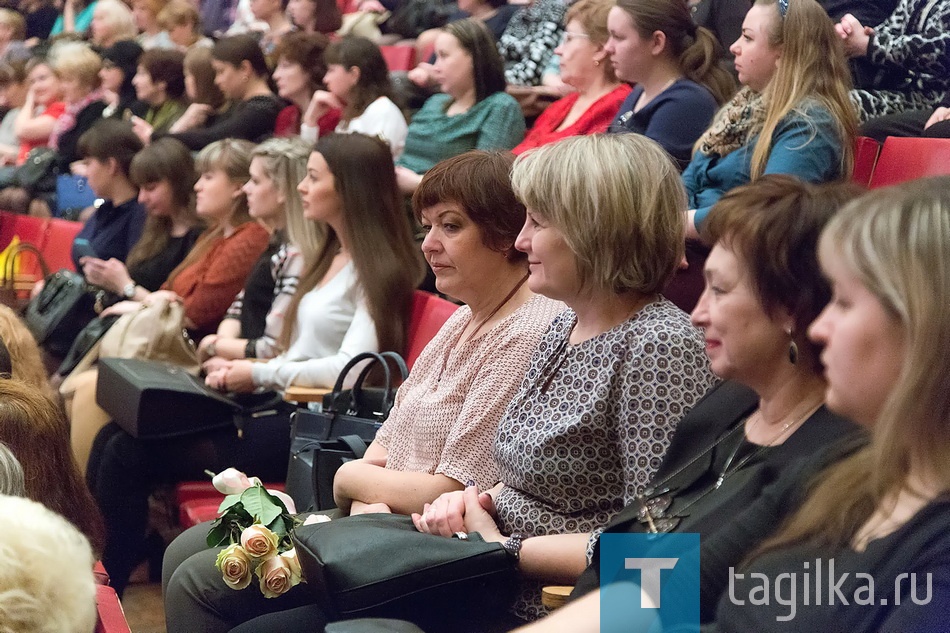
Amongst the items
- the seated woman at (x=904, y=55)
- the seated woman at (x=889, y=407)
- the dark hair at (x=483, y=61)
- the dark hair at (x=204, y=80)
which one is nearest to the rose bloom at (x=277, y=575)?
the seated woman at (x=889, y=407)

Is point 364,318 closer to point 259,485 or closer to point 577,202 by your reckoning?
point 259,485

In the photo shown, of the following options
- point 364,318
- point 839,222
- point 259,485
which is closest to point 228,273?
point 364,318

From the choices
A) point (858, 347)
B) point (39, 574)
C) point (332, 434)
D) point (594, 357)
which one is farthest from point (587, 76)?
point (39, 574)

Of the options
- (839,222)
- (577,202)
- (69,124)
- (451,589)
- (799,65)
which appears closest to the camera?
(839,222)

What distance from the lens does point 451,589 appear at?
1.85m

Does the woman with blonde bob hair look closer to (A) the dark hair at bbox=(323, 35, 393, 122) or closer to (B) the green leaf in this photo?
(B) the green leaf

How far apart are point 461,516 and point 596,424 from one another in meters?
0.32

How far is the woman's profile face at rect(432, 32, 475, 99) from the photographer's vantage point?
179 inches

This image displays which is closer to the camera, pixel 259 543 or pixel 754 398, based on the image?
pixel 754 398

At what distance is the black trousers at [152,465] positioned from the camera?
3.44 m

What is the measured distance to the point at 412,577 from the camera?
5.98 ft

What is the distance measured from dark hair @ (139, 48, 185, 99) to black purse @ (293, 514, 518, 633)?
5351 mm

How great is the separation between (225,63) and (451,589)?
469 centimetres

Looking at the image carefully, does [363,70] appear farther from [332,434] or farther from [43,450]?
[43,450]
